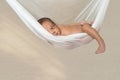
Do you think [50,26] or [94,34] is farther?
[50,26]

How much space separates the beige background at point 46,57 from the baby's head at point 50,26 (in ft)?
2.75

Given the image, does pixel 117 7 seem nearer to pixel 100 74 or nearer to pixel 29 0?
pixel 100 74

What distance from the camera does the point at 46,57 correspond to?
2393 mm

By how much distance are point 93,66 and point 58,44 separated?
0.91 m

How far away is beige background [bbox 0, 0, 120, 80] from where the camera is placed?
2.35 metres

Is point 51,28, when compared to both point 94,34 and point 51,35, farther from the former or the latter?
point 94,34

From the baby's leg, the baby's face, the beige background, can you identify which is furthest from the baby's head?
the beige background

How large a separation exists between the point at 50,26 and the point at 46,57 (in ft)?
2.84

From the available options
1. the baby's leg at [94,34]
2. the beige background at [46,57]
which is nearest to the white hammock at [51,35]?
the baby's leg at [94,34]

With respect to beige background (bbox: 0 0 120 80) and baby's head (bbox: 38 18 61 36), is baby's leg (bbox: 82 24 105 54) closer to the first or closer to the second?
baby's head (bbox: 38 18 61 36)

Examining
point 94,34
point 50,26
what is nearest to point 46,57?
point 50,26

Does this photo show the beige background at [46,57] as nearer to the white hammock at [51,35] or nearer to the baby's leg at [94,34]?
the white hammock at [51,35]

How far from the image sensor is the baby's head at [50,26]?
154cm

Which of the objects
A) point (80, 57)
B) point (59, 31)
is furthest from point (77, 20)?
point (80, 57)
